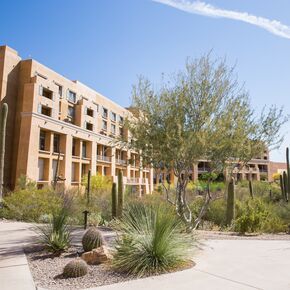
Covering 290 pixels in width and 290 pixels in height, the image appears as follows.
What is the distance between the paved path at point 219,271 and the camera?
18.4 ft

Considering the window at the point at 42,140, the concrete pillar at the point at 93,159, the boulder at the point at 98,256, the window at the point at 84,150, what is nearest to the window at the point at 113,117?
the concrete pillar at the point at 93,159

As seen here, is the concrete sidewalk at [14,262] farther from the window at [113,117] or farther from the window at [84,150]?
the window at [113,117]

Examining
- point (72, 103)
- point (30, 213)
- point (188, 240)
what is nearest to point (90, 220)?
point (30, 213)

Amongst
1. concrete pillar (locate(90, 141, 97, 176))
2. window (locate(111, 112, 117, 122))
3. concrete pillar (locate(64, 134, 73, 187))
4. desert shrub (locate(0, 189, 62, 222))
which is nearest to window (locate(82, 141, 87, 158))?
concrete pillar (locate(90, 141, 97, 176))

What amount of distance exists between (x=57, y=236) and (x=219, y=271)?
4.48m

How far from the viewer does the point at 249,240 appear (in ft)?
35.8

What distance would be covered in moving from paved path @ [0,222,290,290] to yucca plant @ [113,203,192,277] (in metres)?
0.43

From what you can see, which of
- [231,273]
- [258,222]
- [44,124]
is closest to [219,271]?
[231,273]

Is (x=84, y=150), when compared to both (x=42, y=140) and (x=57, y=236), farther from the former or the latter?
(x=57, y=236)

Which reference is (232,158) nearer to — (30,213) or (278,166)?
(30,213)

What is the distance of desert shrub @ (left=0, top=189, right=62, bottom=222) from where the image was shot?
57.8 ft

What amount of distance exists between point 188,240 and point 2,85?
32.5 m

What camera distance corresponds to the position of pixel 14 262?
25.2 feet

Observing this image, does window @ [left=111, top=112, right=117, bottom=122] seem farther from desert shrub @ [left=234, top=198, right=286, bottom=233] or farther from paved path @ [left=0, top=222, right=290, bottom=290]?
paved path @ [left=0, top=222, right=290, bottom=290]
